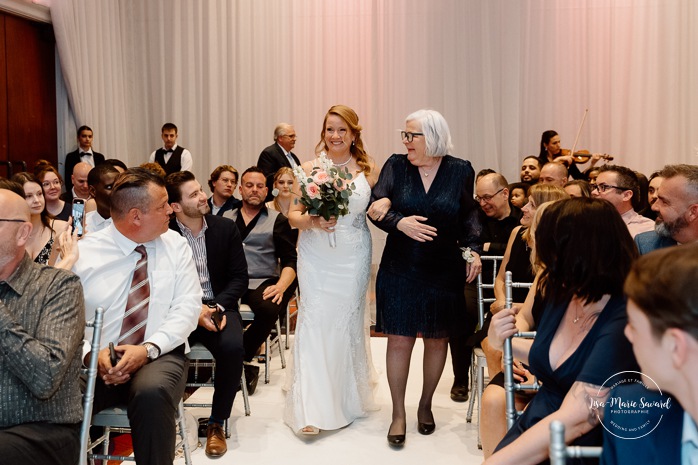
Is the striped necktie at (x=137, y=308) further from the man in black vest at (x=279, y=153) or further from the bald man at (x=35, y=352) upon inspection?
the man in black vest at (x=279, y=153)

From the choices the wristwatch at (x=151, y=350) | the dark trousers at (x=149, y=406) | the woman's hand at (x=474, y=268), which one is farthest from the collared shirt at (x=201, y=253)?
the woman's hand at (x=474, y=268)

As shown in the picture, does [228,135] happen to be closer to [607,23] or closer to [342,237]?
[607,23]

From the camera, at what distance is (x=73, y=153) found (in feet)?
31.4

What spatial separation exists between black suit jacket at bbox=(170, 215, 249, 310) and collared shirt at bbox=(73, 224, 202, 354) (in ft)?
2.86

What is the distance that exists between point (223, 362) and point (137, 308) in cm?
79

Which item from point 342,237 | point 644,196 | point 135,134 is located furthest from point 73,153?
point 644,196

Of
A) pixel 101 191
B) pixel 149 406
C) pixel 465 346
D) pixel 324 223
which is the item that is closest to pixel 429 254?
pixel 324 223

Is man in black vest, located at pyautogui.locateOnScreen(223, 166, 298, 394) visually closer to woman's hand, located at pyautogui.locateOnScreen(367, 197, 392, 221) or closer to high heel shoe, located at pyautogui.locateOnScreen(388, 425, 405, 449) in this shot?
woman's hand, located at pyautogui.locateOnScreen(367, 197, 392, 221)

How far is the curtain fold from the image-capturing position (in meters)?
9.12

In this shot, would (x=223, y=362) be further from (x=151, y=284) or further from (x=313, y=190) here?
(x=313, y=190)

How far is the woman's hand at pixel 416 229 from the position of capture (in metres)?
4.12

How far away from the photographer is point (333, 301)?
4.43 m

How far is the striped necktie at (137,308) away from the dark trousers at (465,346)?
2.12m

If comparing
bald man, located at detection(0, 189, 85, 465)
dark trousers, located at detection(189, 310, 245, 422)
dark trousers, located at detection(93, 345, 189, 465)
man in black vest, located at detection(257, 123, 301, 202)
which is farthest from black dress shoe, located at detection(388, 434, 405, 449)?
man in black vest, located at detection(257, 123, 301, 202)
